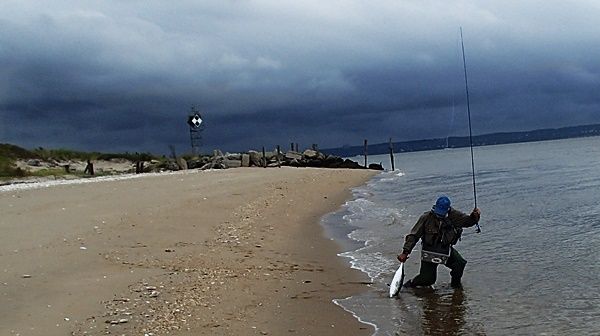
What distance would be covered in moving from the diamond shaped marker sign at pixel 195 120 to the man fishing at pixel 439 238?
54215 mm

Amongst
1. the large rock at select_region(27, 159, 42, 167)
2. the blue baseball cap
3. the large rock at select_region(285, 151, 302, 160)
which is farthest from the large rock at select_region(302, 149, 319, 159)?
the blue baseball cap

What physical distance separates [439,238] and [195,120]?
2145 inches

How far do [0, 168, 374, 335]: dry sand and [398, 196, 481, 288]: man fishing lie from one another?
3.49ft

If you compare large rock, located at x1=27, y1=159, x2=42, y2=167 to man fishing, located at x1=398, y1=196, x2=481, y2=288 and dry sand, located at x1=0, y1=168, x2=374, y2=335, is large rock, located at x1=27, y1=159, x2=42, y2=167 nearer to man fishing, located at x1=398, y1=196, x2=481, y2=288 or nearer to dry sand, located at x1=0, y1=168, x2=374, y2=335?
dry sand, located at x1=0, y1=168, x2=374, y2=335

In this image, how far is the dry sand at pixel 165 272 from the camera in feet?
23.3

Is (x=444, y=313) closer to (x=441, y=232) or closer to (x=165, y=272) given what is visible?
(x=441, y=232)

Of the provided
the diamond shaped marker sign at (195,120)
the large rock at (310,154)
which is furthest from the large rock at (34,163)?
the large rock at (310,154)

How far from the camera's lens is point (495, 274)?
10.4 m

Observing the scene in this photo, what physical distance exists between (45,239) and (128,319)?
5.61 m

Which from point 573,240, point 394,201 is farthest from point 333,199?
point 573,240

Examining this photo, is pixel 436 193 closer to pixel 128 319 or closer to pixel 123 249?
pixel 123 249

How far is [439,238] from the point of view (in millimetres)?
9305

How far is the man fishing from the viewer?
365 inches

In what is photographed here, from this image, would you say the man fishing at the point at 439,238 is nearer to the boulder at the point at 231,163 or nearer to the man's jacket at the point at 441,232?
the man's jacket at the point at 441,232
